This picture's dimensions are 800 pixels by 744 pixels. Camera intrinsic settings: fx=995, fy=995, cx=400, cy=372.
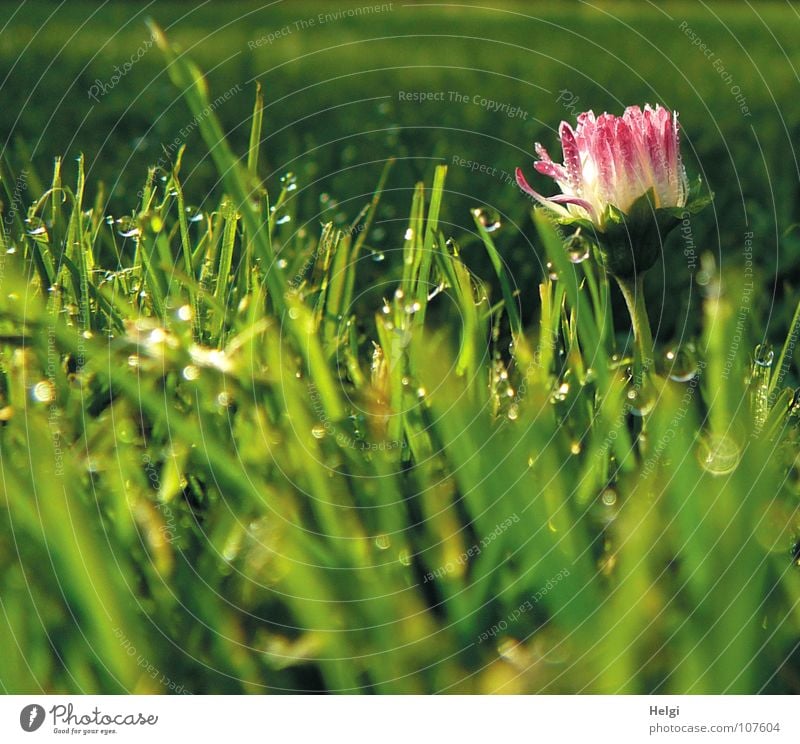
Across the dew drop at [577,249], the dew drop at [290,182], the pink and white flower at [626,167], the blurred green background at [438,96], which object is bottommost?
the pink and white flower at [626,167]

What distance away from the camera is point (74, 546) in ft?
1.08

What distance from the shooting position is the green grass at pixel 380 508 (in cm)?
34

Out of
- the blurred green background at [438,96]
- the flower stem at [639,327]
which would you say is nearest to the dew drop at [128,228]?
the blurred green background at [438,96]

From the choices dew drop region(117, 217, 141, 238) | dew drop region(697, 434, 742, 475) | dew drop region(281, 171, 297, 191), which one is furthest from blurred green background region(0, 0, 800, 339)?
dew drop region(697, 434, 742, 475)

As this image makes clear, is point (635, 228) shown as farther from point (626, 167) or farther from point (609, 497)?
point (609, 497)

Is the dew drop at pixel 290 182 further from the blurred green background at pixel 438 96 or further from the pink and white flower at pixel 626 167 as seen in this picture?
the pink and white flower at pixel 626 167

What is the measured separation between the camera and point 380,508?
373mm

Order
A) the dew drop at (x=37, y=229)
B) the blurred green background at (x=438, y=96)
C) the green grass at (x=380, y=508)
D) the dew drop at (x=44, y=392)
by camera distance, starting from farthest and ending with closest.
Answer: the blurred green background at (x=438, y=96) < the dew drop at (x=37, y=229) < the dew drop at (x=44, y=392) < the green grass at (x=380, y=508)

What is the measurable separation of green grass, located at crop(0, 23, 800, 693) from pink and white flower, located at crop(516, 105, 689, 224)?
0.03 meters

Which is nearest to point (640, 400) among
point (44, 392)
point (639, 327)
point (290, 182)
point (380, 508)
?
point (639, 327)

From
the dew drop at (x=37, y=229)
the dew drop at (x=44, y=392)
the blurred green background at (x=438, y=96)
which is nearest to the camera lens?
the dew drop at (x=44, y=392)

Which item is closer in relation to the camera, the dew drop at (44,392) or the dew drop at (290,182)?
the dew drop at (44,392)

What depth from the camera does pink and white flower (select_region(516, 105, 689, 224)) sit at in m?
0.46

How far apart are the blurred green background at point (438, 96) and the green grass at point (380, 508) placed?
249 mm
